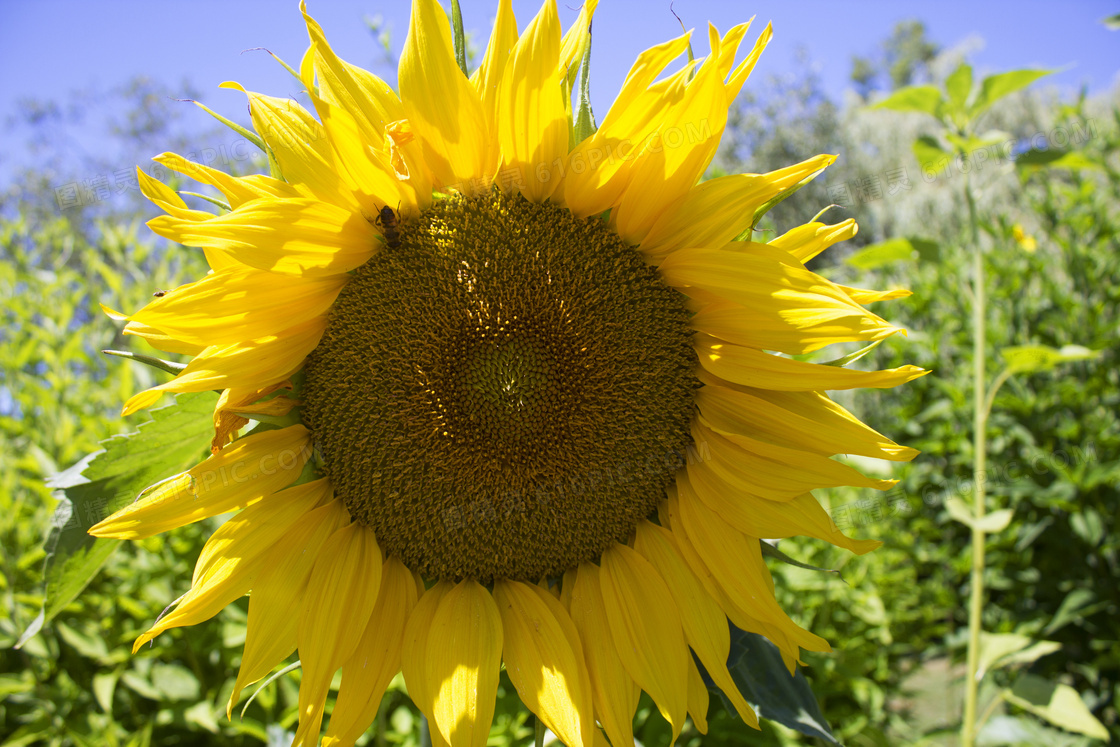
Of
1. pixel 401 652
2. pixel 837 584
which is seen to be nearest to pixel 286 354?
pixel 401 652

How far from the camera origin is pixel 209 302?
105 centimetres

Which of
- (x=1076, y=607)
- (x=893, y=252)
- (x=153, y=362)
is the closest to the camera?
(x=153, y=362)

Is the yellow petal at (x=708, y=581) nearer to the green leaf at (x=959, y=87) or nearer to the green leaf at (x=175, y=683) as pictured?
the green leaf at (x=175, y=683)

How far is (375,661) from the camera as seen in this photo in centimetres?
127

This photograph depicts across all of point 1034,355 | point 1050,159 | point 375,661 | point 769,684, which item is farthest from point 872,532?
point 375,661

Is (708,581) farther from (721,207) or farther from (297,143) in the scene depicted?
(297,143)

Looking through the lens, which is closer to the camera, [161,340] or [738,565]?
[161,340]

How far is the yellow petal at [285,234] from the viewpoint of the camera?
99 cm

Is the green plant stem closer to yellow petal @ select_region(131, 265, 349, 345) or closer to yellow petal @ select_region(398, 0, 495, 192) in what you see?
yellow petal @ select_region(398, 0, 495, 192)

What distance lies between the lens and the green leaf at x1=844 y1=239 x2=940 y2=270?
1.98 meters

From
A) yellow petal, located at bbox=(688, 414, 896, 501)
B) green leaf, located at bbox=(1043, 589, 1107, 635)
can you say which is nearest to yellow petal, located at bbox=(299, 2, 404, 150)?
yellow petal, located at bbox=(688, 414, 896, 501)

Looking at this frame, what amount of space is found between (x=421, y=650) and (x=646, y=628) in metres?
0.44

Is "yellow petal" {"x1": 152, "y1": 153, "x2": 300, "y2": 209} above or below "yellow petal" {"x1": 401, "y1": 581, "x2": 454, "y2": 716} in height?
above

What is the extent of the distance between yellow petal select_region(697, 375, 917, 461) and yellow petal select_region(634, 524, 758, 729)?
0.90 feet
